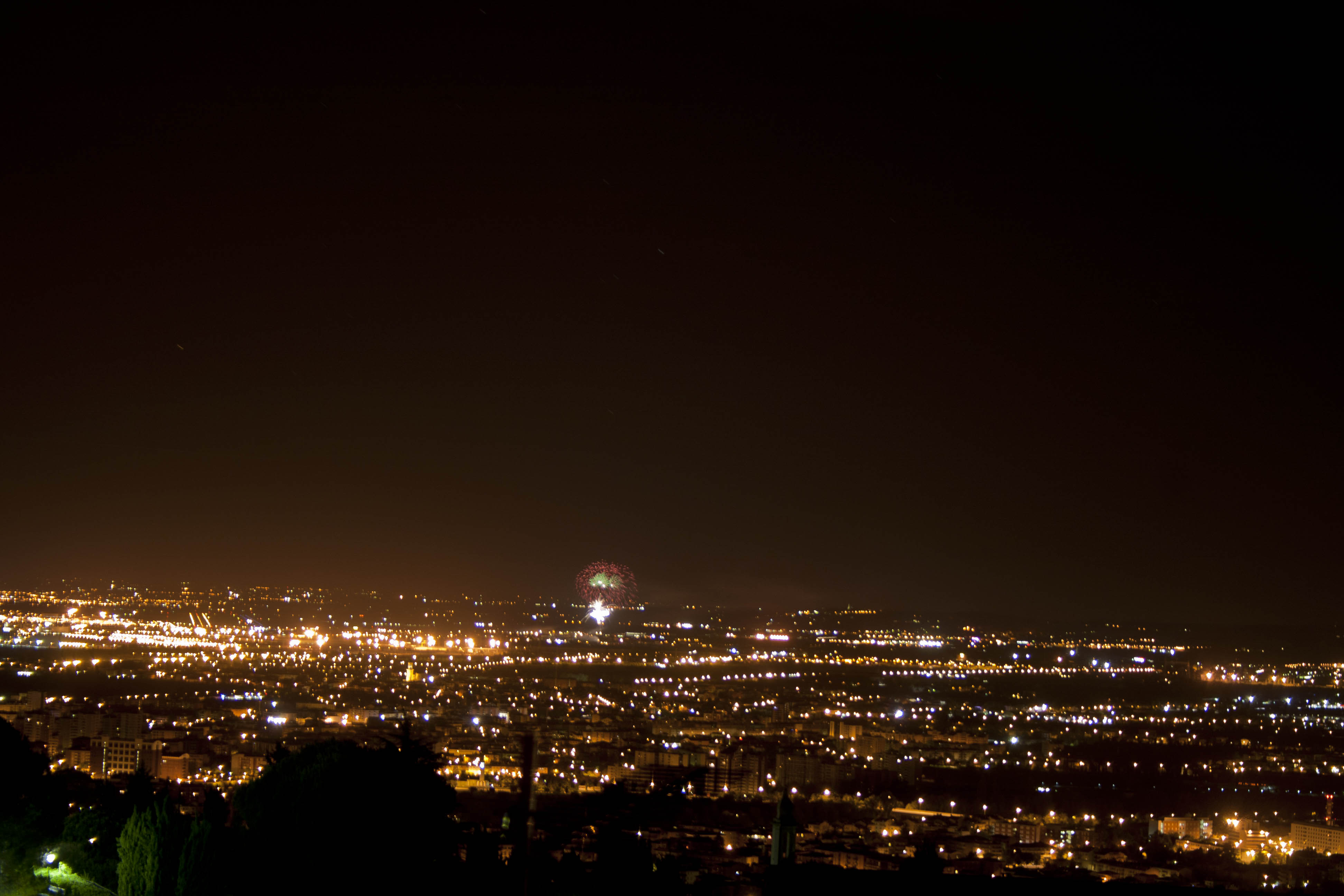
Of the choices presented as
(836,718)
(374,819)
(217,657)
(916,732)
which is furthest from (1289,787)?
(217,657)

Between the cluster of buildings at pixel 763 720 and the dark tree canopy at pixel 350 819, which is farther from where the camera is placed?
the cluster of buildings at pixel 763 720

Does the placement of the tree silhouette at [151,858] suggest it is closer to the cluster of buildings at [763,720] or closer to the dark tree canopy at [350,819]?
the dark tree canopy at [350,819]

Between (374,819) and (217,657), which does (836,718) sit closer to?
(217,657)

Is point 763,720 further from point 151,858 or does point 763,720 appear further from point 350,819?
point 151,858

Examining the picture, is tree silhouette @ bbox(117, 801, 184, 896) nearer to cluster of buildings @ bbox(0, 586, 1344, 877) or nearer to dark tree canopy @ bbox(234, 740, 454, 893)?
dark tree canopy @ bbox(234, 740, 454, 893)

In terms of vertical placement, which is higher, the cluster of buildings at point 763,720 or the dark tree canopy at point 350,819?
the dark tree canopy at point 350,819

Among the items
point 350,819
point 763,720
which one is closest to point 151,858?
point 350,819

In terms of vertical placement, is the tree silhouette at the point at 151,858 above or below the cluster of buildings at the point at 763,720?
Result: above

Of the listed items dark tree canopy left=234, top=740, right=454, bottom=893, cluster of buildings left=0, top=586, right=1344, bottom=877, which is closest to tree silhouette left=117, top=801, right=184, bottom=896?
dark tree canopy left=234, top=740, right=454, bottom=893

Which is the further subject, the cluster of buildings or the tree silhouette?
the cluster of buildings

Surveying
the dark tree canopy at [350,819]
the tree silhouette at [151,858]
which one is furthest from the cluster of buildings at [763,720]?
the tree silhouette at [151,858]

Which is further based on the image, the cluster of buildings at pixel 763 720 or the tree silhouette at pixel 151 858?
the cluster of buildings at pixel 763 720
